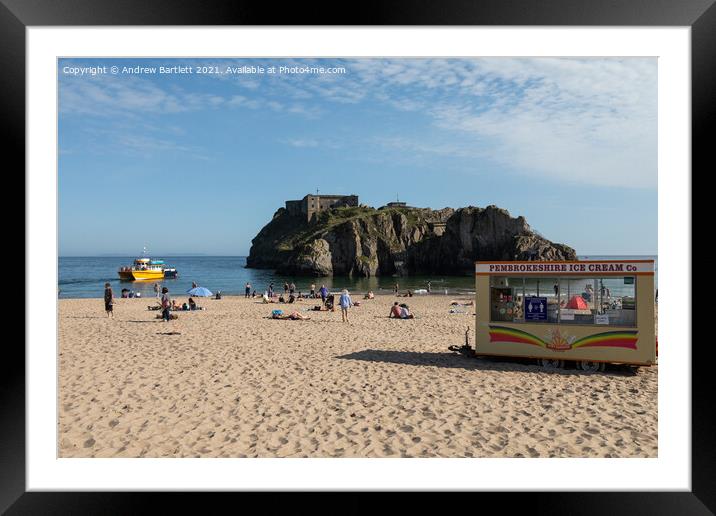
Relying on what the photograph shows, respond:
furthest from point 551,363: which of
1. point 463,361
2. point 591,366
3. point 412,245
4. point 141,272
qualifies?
point 412,245

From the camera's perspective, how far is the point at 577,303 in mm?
9617

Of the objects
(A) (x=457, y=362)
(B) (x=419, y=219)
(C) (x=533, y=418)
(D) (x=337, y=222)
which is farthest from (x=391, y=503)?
(B) (x=419, y=219)

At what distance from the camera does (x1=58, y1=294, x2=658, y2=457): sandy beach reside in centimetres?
577

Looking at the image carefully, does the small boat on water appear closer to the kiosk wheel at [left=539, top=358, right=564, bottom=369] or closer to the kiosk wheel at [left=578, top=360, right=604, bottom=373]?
the kiosk wheel at [left=539, top=358, right=564, bottom=369]

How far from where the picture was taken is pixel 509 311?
10234 millimetres

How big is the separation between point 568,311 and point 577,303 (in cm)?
25

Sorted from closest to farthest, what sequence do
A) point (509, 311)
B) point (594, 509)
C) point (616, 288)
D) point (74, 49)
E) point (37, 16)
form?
point (594, 509), point (37, 16), point (74, 49), point (616, 288), point (509, 311)

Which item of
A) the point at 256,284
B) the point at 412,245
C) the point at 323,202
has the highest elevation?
the point at 323,202

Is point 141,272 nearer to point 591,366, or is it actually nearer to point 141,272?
point 141,272

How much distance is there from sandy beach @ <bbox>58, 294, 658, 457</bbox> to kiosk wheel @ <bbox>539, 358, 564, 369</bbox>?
30cm

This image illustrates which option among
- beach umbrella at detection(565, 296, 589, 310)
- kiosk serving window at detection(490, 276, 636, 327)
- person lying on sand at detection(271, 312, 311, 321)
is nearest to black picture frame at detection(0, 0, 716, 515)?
kiosk serving window at detection(490, 276, 636, 327)

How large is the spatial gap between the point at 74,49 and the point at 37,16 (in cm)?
53

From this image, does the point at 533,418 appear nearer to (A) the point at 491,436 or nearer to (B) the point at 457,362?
(A) the point at 491,436

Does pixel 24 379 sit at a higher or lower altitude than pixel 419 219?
lower
